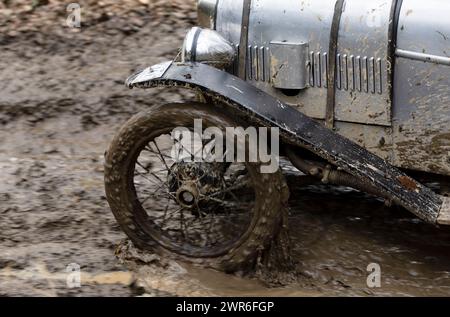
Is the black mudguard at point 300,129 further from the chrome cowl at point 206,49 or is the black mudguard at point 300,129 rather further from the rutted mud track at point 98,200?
the rutted mud track at point 98,200

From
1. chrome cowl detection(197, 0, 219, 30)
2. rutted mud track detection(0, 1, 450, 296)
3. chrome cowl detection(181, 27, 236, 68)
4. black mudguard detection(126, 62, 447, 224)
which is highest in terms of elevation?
chrome cowl detection(197, 0, 219, 30)

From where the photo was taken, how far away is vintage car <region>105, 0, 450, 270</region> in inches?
168

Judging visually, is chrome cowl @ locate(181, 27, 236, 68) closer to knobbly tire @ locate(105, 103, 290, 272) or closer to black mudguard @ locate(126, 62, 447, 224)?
black mudguard @ locate(126, 62, 447, 224)

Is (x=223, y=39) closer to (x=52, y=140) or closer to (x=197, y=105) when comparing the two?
(x=197, y=105)

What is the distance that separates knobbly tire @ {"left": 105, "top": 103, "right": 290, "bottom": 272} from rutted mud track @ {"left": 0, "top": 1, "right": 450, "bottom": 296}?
104 millimetres

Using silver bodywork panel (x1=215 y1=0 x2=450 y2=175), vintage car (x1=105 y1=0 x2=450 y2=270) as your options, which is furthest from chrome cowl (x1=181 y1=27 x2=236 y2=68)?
silver bodywork panel (x1=215 y1=0 x2=450 y2=175)

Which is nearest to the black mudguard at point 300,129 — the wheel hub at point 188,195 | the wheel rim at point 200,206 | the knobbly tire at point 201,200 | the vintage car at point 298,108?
the vintage car at point 298,108

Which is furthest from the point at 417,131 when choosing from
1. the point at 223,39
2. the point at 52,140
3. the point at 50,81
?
the point at 50,81

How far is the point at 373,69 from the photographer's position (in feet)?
14.5

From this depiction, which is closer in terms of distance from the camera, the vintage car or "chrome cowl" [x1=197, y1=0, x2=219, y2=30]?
the vintage car

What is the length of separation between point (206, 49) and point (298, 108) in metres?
0.59

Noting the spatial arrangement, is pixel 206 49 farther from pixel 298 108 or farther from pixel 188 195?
pixel 188 195

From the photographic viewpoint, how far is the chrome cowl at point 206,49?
174 inches

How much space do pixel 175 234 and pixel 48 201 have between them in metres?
0.89
